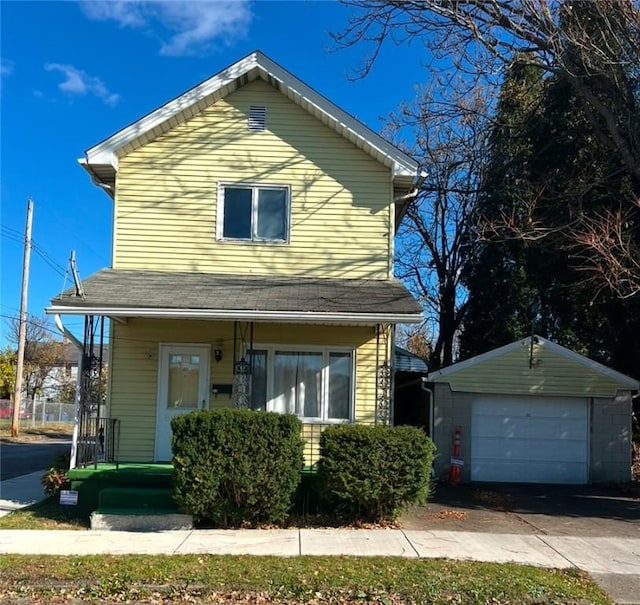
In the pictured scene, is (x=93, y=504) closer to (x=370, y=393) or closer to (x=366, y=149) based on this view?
(x=370, y=393)

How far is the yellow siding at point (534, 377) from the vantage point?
47.9 feet

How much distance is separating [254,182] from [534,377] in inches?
288

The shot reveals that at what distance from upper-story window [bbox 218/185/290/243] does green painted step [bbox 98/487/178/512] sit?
5.08 meters

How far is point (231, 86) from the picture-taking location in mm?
12812

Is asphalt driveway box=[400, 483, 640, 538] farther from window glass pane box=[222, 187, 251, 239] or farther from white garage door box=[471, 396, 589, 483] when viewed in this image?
window glass pane box=[222, 187, 251, 239]

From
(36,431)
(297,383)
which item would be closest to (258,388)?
(297,383)

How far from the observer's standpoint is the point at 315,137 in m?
13.0

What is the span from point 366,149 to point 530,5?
4.12 meters

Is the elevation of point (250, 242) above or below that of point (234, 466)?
above

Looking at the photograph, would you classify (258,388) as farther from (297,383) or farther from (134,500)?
(134,500)

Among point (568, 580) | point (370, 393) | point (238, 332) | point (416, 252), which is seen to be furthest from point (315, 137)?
point (416, 252)

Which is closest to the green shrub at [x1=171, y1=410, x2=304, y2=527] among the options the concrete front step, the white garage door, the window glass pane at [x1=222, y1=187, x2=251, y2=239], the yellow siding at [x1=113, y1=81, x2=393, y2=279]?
the concrete front step

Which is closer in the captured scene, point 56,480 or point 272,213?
point 56,480

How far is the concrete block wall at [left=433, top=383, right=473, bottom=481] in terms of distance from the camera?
14.6 metres
